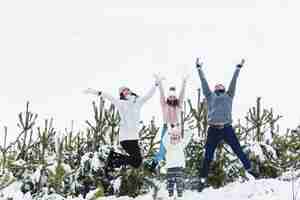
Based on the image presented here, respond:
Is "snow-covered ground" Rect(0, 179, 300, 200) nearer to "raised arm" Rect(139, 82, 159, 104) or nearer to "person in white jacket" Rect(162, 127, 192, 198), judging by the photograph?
"person in white jacket" Rect(162, 127, 192, 198)

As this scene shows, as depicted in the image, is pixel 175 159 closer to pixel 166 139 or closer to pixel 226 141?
pixel 166 139

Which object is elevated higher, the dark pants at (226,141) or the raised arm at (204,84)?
the raised arm at (204,84)

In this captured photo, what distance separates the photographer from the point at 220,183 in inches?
469

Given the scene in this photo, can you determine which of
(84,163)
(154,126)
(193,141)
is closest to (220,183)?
(193,141)

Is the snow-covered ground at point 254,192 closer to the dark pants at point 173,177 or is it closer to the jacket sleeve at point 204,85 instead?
the dark pants at point 173,177

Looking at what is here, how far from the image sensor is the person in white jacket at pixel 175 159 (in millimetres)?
8320

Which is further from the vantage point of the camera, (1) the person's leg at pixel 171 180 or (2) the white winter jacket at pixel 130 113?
(2) the white winter jacket at pixel 130 113

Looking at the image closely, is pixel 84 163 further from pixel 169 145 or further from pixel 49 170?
pixel 169 145

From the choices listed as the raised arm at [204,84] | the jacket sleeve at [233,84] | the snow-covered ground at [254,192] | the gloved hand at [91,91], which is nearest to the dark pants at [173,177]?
the snow-covered ground at [254,192]

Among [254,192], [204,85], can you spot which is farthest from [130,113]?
[254,192]

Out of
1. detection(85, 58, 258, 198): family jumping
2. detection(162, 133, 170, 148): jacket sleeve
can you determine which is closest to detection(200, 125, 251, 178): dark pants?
detection(85, 58, 258, 198): family jumping

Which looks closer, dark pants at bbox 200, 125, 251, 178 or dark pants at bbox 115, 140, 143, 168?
dark pants at bbox 200, 125, 251, 178

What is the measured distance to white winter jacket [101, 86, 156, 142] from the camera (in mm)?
8797

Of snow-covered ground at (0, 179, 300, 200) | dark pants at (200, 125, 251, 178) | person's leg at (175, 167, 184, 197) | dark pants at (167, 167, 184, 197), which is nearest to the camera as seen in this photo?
snow-covered ground at (0, 179, 300, 200)
